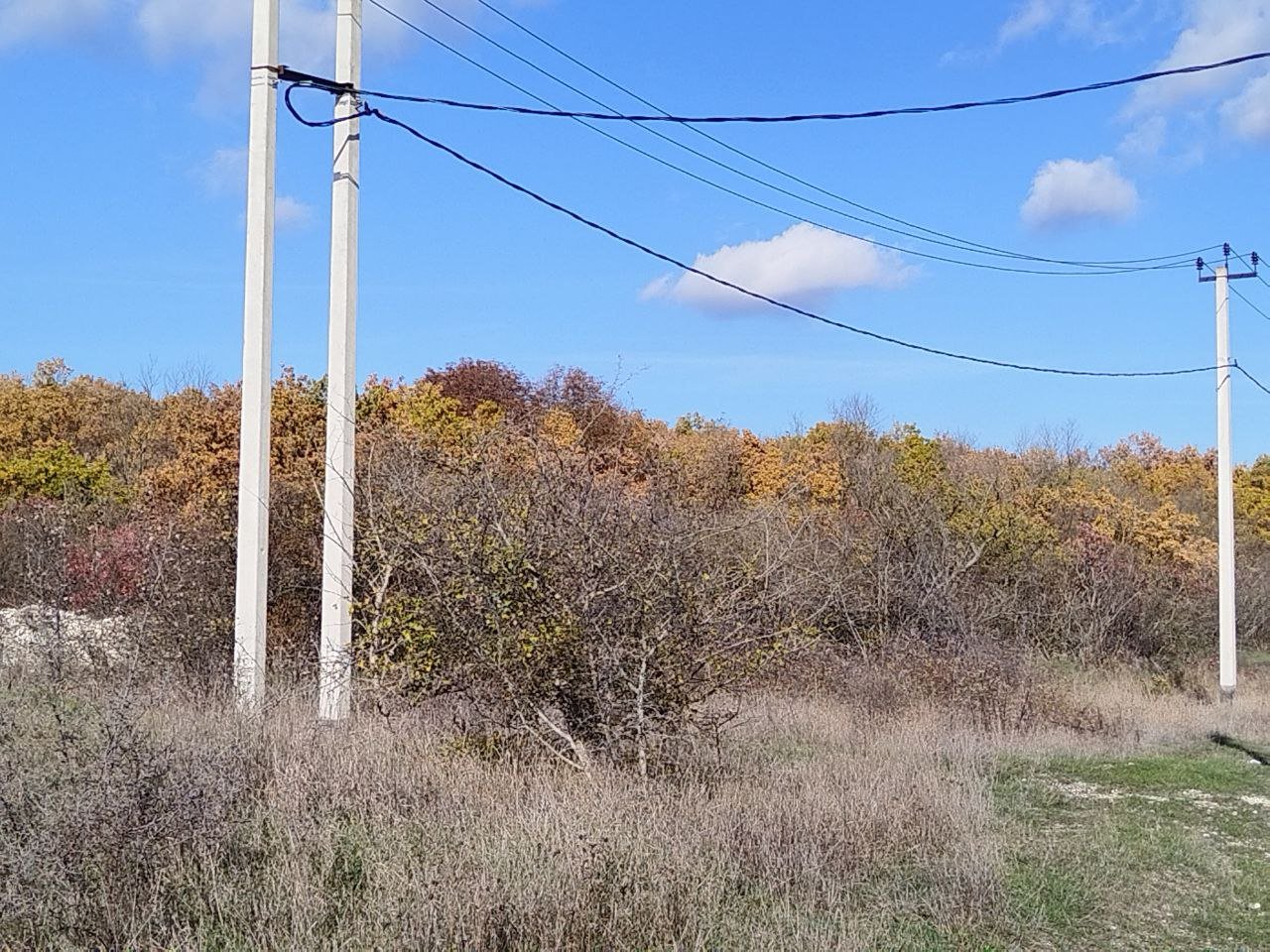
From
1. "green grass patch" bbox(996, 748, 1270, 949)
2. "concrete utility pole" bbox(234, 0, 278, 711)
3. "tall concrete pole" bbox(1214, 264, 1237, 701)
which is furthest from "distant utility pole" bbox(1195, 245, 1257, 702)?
"concrete utility pole" bbox(234, 0, 278, 711)

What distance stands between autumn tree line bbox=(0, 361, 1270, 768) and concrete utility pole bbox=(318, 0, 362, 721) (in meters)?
0.25

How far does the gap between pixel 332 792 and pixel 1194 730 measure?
12.3 m

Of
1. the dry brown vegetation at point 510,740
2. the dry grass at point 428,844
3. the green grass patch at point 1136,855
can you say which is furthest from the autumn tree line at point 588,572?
the green grass patch at point 1136,855

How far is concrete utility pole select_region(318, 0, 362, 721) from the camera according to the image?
29.7ft

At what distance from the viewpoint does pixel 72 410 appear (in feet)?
131

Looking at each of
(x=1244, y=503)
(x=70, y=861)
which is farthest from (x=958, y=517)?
(x=1244, y=503)

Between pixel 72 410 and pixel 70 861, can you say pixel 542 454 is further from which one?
pixel 72 410

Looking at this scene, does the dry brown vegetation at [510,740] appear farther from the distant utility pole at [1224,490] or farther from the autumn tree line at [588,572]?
the distant utility pole at [1224,490]

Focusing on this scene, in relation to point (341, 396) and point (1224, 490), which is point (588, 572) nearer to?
point (341, 396)

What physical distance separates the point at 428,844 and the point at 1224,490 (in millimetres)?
17017

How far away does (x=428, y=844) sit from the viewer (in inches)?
230

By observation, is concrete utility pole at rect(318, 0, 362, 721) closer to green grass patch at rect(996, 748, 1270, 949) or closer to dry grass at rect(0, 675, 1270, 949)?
dry grass at rect(0, 675, 1270, 949)

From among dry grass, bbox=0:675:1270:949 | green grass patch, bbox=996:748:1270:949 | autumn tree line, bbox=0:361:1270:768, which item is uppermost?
autumn tree line, bbox=0:361:1270:768

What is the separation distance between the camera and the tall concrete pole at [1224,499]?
18.9 meters
